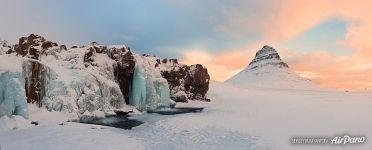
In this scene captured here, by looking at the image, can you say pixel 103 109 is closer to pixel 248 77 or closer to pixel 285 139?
pixel 285 139

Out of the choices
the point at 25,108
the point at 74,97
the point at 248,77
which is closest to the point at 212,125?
the point at 74,97

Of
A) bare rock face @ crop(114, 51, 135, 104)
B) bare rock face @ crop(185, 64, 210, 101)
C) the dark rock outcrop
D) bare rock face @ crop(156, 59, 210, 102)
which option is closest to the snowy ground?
the dark rock outcrop

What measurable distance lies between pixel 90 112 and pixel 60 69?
533 cm

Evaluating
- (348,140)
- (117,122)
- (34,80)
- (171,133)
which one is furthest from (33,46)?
(348,140)

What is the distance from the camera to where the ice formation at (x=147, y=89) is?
130 feet

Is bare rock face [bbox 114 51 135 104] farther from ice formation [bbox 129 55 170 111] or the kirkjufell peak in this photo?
the kirkjufell peak

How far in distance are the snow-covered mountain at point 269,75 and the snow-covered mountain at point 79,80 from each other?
289 ft

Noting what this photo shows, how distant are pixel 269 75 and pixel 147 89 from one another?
11165 cm

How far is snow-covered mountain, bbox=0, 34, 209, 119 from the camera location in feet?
73.9

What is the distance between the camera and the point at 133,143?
1925 centimetres

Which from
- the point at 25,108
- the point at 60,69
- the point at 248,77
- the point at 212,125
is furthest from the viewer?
the point at 248,77

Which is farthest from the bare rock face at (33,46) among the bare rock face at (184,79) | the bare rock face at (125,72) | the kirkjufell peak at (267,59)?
the kirkjufell peak at (267,59)

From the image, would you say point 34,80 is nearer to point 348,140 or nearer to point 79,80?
point 79,80

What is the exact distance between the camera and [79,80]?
29.4m
